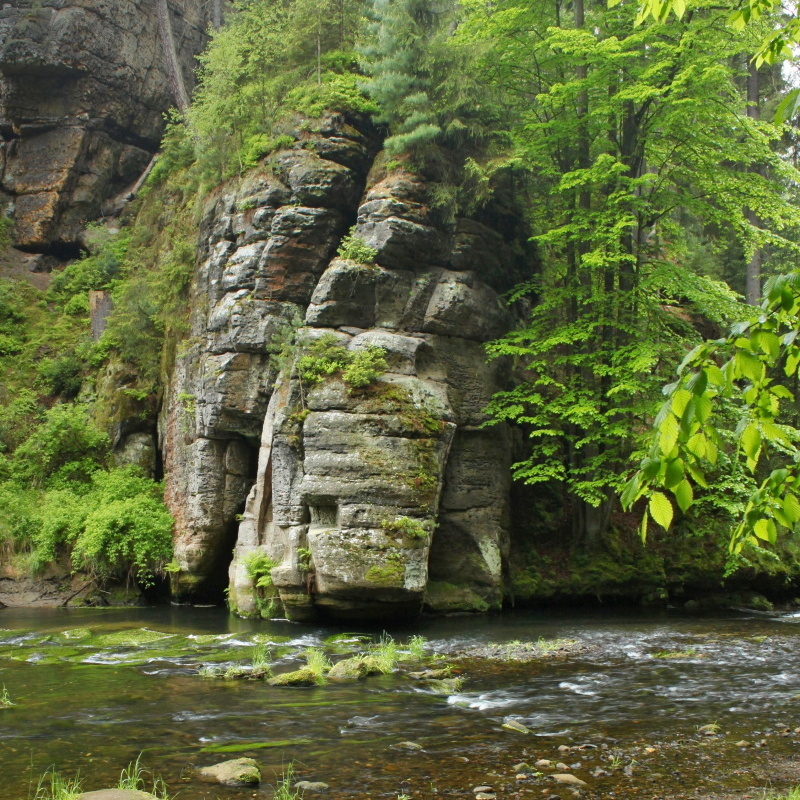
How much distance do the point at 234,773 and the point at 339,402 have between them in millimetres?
10340

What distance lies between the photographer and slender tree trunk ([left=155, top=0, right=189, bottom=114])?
32906 millimetres

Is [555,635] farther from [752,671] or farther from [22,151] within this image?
[22,151]

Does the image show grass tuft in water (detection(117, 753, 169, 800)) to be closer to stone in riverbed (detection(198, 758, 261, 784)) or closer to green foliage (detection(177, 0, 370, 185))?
stone in riverbed (detection(198, 758, 261, 784))

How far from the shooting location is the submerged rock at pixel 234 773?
6238 millimetres

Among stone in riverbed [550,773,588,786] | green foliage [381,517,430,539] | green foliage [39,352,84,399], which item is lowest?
stone in riverbed [550,773,588,786]

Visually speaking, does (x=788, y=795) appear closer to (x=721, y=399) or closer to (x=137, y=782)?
(x=721, y=399)

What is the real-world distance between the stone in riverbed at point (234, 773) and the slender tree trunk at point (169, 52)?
105ft

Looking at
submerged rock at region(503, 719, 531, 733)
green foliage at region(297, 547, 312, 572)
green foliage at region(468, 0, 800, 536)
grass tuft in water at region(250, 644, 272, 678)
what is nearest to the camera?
submerged rock at region(503, 719, 531, 733)

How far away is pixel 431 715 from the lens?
846 centimetres

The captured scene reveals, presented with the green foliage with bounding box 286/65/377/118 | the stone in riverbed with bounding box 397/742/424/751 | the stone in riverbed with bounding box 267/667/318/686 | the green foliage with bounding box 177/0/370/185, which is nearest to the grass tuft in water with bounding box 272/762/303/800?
the stone in riverbed with bounding box 397/742/424/751

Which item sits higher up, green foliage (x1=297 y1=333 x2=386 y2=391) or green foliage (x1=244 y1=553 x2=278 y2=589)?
green foliage (x1=297 y1=333 x2=386 y2=391)

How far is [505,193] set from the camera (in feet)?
65.6

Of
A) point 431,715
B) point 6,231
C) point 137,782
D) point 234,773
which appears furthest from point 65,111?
point 234,773

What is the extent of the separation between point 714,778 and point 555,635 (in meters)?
7.88
